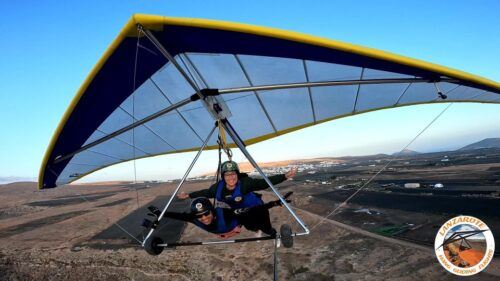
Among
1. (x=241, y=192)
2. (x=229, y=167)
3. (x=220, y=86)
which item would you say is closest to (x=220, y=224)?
(x=241, y=192)

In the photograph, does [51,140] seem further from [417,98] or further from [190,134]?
[417,98]

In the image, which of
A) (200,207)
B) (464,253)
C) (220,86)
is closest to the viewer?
(200,207)

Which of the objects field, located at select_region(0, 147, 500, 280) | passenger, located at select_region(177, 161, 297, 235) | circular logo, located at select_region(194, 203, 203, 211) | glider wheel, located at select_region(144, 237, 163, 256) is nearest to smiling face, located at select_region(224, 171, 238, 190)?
passenger, located at select_region(177, 161, 297, 235)

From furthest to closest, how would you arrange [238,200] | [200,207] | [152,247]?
1. [238,200]
2. [200,207]
3. [152,247]

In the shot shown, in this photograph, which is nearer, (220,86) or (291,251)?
(220,86)

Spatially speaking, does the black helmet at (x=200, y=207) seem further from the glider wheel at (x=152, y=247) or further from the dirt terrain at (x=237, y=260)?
the dirt terrain at (x=237, y=260)

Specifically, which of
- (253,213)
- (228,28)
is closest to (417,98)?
(253,213)

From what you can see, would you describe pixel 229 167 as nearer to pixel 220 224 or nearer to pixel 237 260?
pixel 220 224
